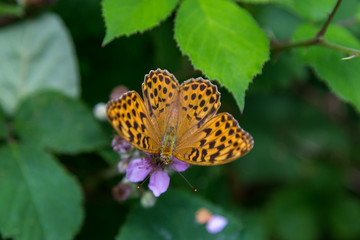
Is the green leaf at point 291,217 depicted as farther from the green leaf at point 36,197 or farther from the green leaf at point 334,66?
the green leaf at point 36,197

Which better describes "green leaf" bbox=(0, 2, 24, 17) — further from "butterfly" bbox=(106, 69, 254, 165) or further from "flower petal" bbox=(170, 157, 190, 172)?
"flower petal" bbox=(170, 157, 190, 172)

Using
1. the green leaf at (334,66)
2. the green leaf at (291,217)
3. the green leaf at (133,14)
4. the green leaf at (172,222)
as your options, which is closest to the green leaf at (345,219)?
the green leaf at (291,217)

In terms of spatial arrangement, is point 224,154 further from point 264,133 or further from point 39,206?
point 264,133

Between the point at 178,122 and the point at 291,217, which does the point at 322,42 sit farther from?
the point at 291,217

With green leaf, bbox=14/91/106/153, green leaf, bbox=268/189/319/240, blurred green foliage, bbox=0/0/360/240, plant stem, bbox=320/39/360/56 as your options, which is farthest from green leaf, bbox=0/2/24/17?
green leaf, bbox=268/189/319/240

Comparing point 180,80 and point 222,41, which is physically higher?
point 222,41

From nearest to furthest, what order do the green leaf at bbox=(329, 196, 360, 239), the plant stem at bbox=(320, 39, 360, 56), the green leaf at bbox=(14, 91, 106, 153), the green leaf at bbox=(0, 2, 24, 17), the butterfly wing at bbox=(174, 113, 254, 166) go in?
the butterfly wing at bbox=(174, 113, 254, 166), the plant stem at bbox=(320, 39, 360, 56), the green leaf at bbox=(14, 91, 106, 153), the green leaf at bbox=(0, 2, 24, 17), the green leaf at bbox=(329, 196, 360, 239)

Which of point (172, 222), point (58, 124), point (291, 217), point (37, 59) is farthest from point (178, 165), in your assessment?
point (291, 217)
